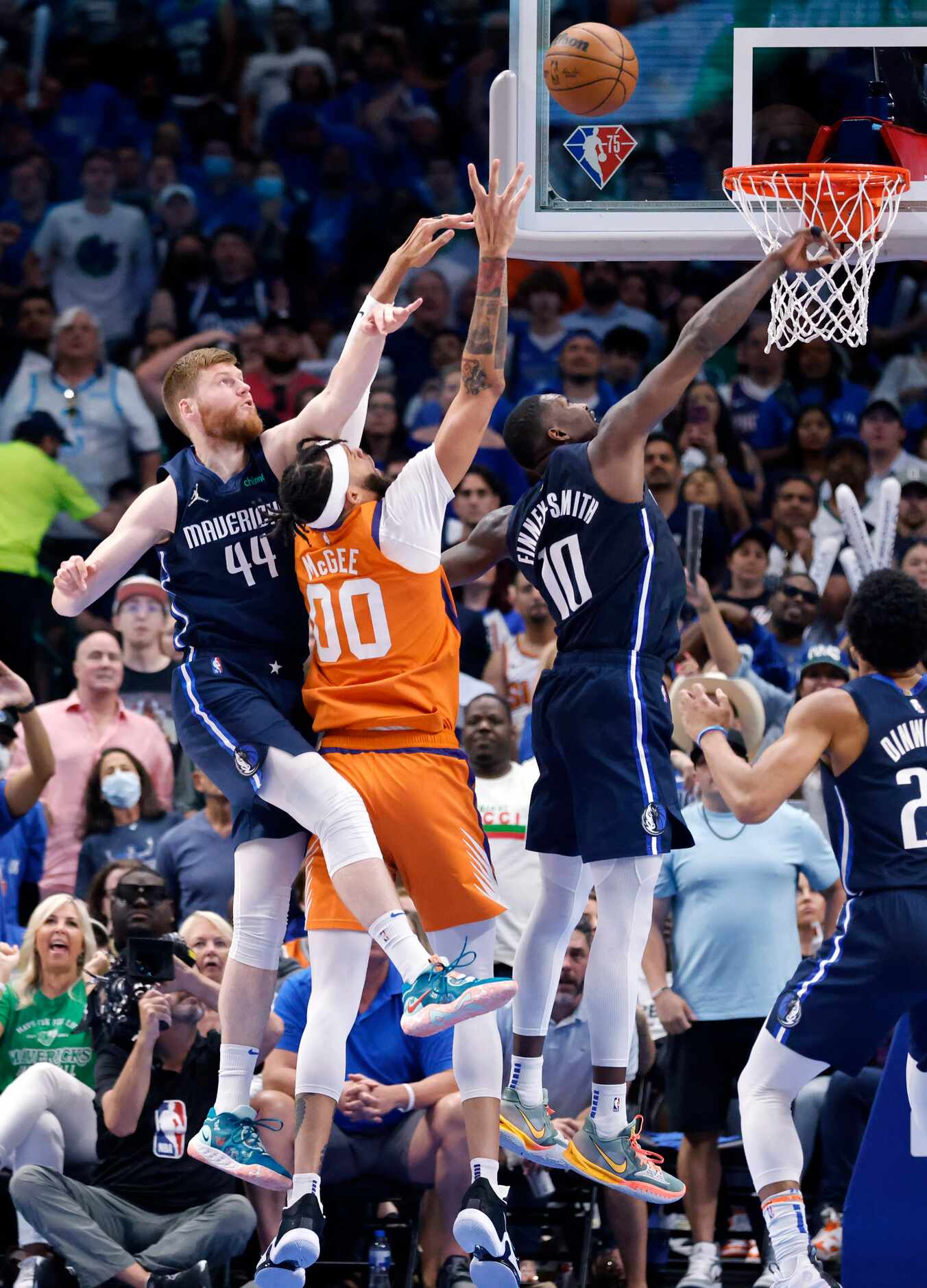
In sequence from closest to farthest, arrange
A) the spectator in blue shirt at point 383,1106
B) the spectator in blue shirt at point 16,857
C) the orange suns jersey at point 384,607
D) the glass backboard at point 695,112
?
1. the orange suns jersey at point 384,607
2. the glass backboard at point 695,112
3. the spectator in blue shirt at point 383,1106
4. the spectator in blue shirt at point 16,857

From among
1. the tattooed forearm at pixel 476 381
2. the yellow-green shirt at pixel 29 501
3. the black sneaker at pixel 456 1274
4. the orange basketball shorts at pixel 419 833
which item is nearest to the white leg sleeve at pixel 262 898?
the orange basketball shorts at pixel 419 833

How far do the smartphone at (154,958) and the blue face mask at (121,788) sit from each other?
2.07 meters

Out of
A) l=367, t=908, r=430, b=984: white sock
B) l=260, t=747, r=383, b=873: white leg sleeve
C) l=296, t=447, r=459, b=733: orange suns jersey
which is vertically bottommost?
l=367, t=908, r=430, b=984: white sock

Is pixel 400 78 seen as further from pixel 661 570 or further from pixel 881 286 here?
pixel 661 570

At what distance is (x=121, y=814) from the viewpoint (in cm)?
1058

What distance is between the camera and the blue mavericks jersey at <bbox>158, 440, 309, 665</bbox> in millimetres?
7230

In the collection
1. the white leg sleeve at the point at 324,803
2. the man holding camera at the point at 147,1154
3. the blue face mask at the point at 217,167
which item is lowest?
the man holding camera at the point at 147,1154

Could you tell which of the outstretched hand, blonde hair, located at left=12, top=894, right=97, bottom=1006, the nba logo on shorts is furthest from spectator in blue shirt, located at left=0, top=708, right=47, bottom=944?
the outstretched hand

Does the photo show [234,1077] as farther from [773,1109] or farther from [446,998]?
[773,1109]

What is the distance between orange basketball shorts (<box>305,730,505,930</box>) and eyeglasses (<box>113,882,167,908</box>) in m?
2.38

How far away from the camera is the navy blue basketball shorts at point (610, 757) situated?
702 centimetres

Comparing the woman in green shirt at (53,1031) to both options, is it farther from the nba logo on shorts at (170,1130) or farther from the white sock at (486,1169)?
the white sock at (486,1169)

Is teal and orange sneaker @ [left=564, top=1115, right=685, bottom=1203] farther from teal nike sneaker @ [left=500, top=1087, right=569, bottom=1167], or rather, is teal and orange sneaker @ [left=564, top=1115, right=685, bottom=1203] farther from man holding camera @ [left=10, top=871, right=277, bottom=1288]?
man holding camera @ [left=10, top=871, right=277, bottom=1288]

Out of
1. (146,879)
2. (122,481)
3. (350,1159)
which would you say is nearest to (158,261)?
(122,481)
